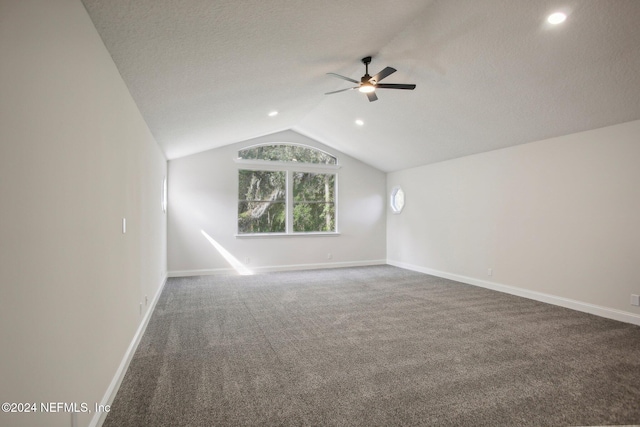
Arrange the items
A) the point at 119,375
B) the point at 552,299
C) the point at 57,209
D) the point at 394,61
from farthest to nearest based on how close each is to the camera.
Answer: the point at 552,299
the point at 394,61
the point at 119,375
the point at 57,209

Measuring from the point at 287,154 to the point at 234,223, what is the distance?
76.6 inches

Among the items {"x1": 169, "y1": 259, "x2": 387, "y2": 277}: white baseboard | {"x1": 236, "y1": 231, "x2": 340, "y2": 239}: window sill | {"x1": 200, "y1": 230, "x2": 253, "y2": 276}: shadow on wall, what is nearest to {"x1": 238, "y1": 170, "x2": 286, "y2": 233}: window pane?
{"x1": 236, "y1": 231, "x2": 340, "y2": 239}: window sill

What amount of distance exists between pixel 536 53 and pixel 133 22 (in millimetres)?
3404

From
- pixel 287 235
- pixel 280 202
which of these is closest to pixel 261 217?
pixel 280 202

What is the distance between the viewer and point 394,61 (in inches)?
160

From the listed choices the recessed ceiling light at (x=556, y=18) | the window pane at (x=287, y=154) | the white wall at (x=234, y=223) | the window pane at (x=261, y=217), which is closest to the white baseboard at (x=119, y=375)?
the white wall at (x=234, y=223)

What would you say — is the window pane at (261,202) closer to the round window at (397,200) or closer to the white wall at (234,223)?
the white wall at (234,223)

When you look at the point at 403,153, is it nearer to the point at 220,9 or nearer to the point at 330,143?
the point at 330,143

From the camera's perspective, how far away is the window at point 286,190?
295 inches

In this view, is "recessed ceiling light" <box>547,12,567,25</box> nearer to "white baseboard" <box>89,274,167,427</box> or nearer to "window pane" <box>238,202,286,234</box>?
"white baseboard" <box>89,274,167,427</box>

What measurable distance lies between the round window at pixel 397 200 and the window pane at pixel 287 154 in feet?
5.28

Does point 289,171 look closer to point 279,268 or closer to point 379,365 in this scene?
point 279,268

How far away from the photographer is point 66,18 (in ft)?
5.02

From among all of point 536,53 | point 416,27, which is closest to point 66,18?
point 416,27
